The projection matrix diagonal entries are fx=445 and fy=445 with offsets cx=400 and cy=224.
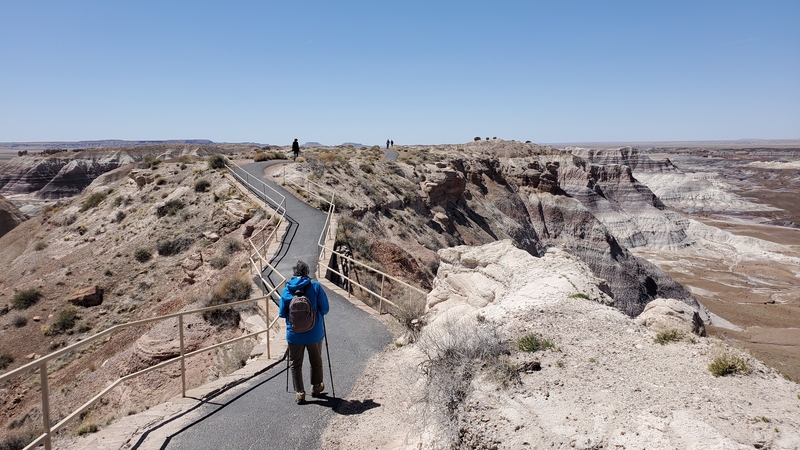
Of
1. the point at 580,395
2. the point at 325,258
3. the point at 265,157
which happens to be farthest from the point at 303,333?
the point at 265,157

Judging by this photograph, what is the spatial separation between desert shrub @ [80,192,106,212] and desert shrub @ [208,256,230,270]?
1711cm

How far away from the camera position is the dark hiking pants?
5852 mm

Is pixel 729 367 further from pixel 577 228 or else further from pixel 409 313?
pixel 577 228

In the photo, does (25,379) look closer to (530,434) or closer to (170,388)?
(170,388)

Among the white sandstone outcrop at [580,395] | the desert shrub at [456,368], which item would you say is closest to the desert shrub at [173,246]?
the white sandstone outcrop at [580,395]

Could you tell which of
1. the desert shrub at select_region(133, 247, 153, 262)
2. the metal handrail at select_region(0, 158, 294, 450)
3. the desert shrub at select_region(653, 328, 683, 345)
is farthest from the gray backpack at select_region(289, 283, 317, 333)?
the desert shrub at select_region(133, 247, 153, 262)

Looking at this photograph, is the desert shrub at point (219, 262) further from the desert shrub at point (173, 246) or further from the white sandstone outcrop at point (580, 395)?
the white sandstone outcrop at point (580, 395)

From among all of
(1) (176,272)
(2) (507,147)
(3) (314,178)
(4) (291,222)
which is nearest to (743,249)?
(2) (507,147)

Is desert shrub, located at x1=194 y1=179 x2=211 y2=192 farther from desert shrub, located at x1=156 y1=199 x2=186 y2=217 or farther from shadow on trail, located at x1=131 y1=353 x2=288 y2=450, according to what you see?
shadow on trail, located at x1=131 y1=353 x2=288 y2=450

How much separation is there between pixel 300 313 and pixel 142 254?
15874mm

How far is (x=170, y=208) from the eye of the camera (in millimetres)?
22078

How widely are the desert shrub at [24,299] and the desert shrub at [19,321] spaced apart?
2.74 ft

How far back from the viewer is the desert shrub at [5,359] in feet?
42.6

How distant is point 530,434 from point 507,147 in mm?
57539
